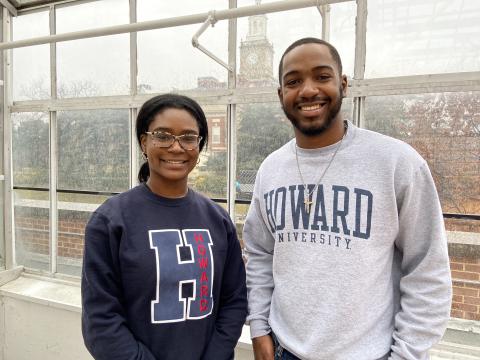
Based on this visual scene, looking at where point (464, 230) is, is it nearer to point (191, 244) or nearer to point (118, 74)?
point (191, 244)

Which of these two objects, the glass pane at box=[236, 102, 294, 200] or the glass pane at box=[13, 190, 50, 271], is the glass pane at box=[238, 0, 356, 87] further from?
the glass pane at box=[13, 190, 50, 271]

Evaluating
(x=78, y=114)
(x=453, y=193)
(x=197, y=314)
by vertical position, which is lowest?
(x=197, y=314)

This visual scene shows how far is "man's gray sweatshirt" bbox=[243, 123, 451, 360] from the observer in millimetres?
909

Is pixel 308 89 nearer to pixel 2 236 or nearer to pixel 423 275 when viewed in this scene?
pixel 423 275

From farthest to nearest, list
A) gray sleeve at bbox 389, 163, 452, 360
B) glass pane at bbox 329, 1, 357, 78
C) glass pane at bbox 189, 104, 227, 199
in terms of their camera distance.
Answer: glass pane at bbox 189, 104, 227, 199
glass pane at bbox 329, 1, 357, 78
gray sleeve at bbox 389, 163, 452, 360

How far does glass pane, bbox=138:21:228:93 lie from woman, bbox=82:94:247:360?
105cm

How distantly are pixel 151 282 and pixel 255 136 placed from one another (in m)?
1.17

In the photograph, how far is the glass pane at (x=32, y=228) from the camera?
262cm

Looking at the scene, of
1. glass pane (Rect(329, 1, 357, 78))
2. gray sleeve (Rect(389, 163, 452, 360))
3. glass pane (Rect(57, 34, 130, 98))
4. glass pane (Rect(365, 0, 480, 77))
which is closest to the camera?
gray sleeve (Rect(389, 163, 452, 360))

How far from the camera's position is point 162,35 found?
2.20 meters

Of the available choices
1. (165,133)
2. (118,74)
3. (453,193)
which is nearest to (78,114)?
(118,74)

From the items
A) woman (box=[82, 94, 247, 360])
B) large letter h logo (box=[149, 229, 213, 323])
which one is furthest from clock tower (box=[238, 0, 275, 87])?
large letter h logo (box=[149, 229, 213, 323])

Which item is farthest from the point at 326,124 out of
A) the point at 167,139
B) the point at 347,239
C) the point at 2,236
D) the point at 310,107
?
the point at 2,236

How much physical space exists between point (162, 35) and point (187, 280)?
166 centimetres
